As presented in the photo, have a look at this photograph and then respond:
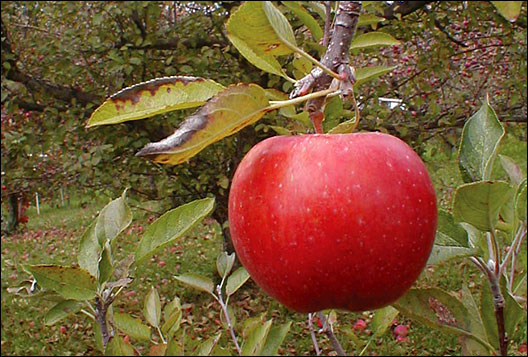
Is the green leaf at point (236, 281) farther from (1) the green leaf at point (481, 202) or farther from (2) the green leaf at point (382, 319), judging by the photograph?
(1) the green leaf at point (481, 202)

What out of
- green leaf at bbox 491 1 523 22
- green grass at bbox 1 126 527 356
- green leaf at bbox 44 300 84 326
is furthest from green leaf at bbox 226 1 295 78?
green grass at bbox 1 126 527 356

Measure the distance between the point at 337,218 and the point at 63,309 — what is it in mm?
416

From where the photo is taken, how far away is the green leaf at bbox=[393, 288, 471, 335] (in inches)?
23.0

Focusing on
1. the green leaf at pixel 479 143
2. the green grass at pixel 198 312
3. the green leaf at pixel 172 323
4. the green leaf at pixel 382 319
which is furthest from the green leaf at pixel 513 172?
the green grass at pixel 198 312

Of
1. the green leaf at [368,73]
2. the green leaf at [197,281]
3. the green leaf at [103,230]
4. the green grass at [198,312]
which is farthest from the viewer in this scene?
the green grass at [198,312]

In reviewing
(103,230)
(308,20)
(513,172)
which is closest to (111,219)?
(103,230)

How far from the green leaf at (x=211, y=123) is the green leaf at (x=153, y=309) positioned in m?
0.51

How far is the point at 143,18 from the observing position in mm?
2855

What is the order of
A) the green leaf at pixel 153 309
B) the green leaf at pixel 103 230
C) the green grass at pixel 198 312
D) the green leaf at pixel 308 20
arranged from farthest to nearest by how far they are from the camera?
the green grass at pixel 198 312, the green leaf at pixel 153 309, the green leaf at pixel 103 230, the green leaf at pixel 308 20

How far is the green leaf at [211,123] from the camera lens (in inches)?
15.8

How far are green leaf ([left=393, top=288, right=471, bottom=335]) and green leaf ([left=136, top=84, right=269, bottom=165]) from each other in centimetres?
26

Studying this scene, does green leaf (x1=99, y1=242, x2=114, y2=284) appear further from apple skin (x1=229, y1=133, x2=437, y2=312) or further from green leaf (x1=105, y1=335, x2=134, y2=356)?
apple skin (x1=229, y1=133, x2=437, y2=312)

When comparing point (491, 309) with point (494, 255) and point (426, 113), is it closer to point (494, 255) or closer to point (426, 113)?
point (494, 255)

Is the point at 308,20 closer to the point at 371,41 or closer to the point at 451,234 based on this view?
the point at 371,41
